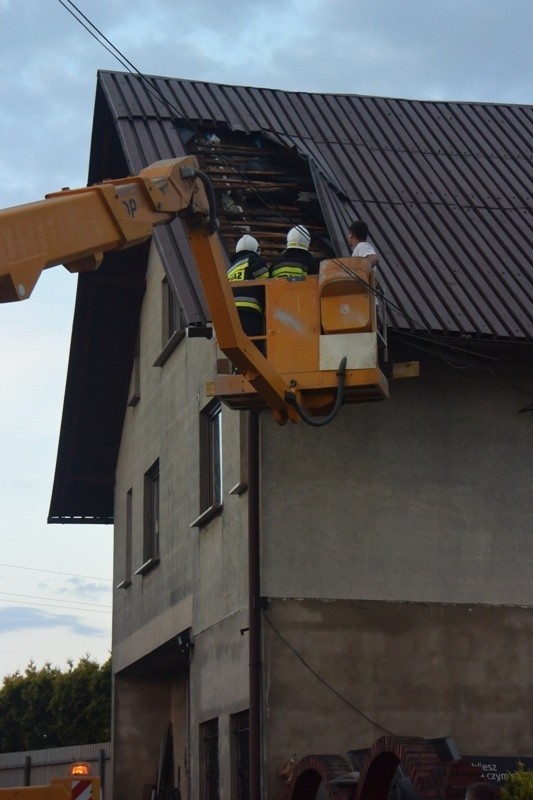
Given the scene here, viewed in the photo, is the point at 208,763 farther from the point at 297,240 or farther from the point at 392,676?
the point at 297,240

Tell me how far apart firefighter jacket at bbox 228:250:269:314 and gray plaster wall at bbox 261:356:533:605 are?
2.65m

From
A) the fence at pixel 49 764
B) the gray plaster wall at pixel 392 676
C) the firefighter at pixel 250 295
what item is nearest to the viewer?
the firefighter at pixel 250 295

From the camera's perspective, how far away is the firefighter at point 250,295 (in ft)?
39.6

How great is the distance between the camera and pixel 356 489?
575 inches

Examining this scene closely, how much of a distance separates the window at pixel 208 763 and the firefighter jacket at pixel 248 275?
20.3 ft

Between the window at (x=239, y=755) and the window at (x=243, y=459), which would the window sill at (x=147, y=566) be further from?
the window at (x=239, y=755)

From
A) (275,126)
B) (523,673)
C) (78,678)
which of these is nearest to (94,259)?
(523,673)

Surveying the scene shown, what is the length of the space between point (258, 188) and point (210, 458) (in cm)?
345

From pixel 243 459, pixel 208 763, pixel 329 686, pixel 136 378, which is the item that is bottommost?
pixel 208 763

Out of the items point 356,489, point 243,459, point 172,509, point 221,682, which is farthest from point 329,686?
point 172,509

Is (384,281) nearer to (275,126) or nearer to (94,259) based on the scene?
(275,126)

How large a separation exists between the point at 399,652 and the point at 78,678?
2648 centimetres

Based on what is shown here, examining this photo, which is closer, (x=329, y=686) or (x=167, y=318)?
(x=329, y=686)

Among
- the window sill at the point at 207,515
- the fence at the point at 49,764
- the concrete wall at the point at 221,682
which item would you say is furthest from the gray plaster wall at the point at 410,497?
the fence at the point at 49,764
